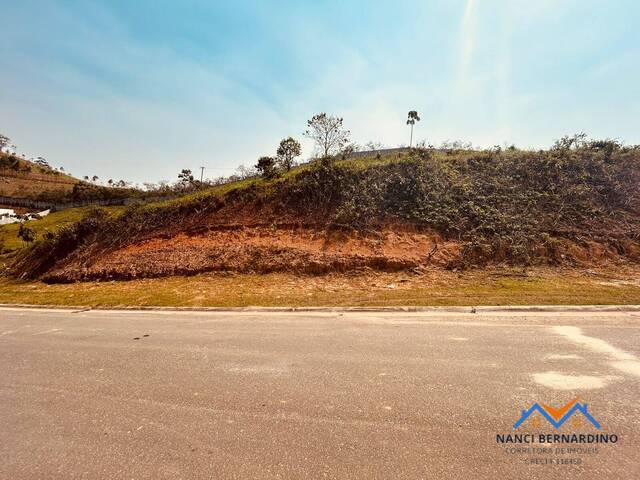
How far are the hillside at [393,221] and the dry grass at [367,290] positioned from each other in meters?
1.02

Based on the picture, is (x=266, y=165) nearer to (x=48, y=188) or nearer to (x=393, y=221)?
(x=393, y=221)

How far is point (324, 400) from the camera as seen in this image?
13.5 ft

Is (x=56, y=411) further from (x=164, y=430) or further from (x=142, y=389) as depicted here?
(x=164, y=430)

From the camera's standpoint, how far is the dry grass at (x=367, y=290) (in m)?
9.40

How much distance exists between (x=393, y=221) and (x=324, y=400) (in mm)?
13429

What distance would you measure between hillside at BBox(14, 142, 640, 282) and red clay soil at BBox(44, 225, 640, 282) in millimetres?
72

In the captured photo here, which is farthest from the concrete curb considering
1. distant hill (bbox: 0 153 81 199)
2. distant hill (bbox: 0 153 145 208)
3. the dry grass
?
distant hill (bbox: 0 153 81 199)

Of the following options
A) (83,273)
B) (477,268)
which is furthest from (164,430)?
(83,273)

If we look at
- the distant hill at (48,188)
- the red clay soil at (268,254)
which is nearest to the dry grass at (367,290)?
the red clay soil at (268,254)

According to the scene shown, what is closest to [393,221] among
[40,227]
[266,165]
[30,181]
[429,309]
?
[429,309]

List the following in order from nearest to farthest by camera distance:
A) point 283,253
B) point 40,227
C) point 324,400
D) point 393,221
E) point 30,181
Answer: point 324,400 < point 283,253 < point 393,221 < point 40,227 < point 30,181

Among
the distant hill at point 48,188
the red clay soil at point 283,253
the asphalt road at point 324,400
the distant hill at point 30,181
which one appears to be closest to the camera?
the asphalt road at point 324,400

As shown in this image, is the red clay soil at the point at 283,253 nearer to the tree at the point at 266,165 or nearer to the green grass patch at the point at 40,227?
the tree at the point at 266,165

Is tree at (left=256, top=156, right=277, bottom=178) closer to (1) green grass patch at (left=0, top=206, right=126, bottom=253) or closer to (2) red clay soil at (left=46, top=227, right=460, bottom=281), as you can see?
(2) red clay soil at (left=46, top=227, right=460, bottom=281)
